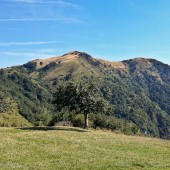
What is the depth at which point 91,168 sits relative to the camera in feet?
109

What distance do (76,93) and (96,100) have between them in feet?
14.2

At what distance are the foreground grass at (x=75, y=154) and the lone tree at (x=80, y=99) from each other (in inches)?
641

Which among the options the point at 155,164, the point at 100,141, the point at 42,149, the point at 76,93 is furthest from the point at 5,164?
the point at 76,93

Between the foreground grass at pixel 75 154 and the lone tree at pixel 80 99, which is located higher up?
the lone tree at pixel 80 99

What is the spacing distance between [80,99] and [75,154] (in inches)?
1231

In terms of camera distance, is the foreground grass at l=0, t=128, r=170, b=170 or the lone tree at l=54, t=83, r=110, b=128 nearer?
the foreground grass at l=0, t=128, r=170, b=170

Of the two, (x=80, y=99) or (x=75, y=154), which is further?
(x=80, y=99)

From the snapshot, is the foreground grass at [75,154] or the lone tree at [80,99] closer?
the foreground grass at [75,154]

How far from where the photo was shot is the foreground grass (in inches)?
1352

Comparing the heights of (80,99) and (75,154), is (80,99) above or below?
above

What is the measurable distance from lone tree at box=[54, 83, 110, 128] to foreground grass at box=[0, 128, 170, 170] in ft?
53.4

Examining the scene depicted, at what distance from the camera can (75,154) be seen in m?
40.7

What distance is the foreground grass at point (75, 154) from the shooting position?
3434 centimetres

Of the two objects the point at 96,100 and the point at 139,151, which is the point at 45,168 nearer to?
the point at 139,151
